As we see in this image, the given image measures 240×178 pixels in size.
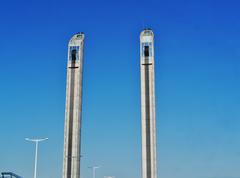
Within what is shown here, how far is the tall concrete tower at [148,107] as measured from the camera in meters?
99.0

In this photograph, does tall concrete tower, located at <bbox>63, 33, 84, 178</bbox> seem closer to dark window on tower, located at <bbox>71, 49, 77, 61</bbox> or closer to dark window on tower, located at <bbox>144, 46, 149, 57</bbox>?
dark window on tower, located at <bbox>71, 49, 77, 61</bbox>

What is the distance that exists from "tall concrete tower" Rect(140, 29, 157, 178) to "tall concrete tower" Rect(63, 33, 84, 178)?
15.2 m

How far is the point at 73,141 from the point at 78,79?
14.8 meters

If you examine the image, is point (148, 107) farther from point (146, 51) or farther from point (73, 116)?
point (73, 116)

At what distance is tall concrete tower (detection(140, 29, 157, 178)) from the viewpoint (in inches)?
3898

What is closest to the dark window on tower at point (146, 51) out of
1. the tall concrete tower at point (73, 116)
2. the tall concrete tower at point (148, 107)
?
the tall concrete tower at point (148, 107)

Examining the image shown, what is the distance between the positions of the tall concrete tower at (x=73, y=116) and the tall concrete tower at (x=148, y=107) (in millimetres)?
15231

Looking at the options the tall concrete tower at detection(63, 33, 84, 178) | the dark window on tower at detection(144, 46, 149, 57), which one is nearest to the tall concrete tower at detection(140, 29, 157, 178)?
the dark window on tower at detection(144, 46, 149, 57)

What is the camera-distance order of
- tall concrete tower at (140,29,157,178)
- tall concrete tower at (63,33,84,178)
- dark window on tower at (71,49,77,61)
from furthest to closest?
dark window on tower at (71,49,77,61), tall concrete tower at (63,33,84,178), tall concrete tower at (140,29,157,178)

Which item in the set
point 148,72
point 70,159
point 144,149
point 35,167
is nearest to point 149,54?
point 148,72

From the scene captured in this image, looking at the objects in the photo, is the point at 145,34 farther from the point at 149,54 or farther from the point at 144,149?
the point at 144,149

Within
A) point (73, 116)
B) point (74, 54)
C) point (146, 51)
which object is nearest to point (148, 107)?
point (146, 51)

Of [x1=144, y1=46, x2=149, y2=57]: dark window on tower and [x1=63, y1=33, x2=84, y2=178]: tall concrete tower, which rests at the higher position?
[x1=144, y1=46, x2=149, y2=57]: dark window on tower

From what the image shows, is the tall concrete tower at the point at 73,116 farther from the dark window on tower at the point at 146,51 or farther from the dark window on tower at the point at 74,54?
the dark window on tower at the point at 146,51
